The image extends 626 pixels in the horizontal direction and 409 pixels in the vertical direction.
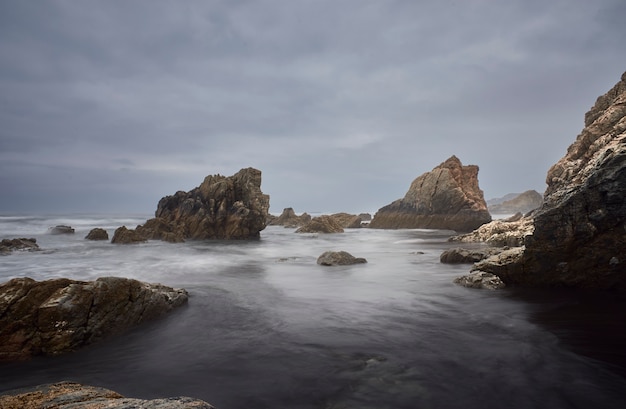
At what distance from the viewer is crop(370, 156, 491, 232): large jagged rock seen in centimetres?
6278

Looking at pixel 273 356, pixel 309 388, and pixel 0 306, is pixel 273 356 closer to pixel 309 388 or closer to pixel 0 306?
pixel 309 388

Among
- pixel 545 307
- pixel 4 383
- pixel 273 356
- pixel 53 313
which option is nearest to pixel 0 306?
pixel 53 313

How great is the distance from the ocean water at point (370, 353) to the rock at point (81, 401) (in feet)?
5.14

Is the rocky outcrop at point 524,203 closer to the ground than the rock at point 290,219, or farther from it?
farther from it

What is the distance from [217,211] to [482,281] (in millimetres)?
38510

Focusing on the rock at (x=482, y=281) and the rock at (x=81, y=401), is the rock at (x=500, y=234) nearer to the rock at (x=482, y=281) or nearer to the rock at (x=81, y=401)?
the rock at (x=482, y=281)

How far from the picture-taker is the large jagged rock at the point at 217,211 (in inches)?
1753

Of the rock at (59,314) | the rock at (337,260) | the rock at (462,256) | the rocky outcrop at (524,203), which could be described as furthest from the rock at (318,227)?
the rocky outcrop at (524,203)

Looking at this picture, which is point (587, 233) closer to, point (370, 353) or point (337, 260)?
point (370, 353)

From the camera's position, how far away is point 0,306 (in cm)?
716

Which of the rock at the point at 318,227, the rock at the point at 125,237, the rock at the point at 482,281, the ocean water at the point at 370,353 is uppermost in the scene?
the rock at the point at 318,227

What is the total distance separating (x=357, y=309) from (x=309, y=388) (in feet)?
17.1

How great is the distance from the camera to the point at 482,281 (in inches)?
508

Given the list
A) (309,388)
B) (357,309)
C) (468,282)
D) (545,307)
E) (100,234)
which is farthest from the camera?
→ (100,234)
